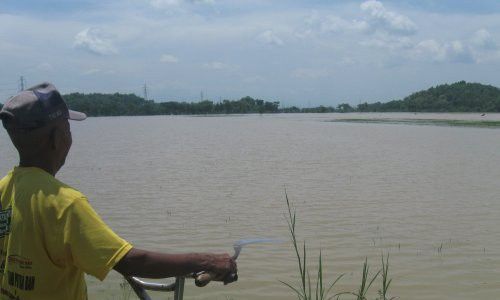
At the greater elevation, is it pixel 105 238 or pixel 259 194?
pixel 105 238

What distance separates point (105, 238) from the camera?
6.91 ft

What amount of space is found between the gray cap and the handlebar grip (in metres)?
0.81

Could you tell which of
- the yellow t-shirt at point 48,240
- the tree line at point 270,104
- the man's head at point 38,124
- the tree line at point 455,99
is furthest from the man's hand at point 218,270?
the tree line at point 455,99

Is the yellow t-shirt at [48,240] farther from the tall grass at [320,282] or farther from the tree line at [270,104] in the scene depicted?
the tree line at [270,104]

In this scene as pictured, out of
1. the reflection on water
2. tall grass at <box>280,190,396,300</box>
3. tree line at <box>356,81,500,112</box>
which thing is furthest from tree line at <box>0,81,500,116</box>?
tall grass at <box>280,190,396,300</box>

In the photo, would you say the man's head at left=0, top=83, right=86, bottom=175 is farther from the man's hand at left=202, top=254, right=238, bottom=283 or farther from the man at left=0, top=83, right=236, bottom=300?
the man's hand at left=202, top=254, right=238, bottom=283

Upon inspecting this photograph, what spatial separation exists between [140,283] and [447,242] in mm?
8078

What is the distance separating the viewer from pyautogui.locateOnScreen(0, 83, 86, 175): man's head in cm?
225

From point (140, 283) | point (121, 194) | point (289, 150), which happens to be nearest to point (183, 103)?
point (289, 150)

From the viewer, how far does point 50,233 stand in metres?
2.13

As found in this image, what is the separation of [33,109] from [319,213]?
10.0m

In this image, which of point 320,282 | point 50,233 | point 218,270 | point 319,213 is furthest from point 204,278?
point 319,213

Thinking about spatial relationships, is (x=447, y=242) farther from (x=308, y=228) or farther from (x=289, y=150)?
(x=289, y=150)

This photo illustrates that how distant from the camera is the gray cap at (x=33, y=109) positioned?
225 centimetres
